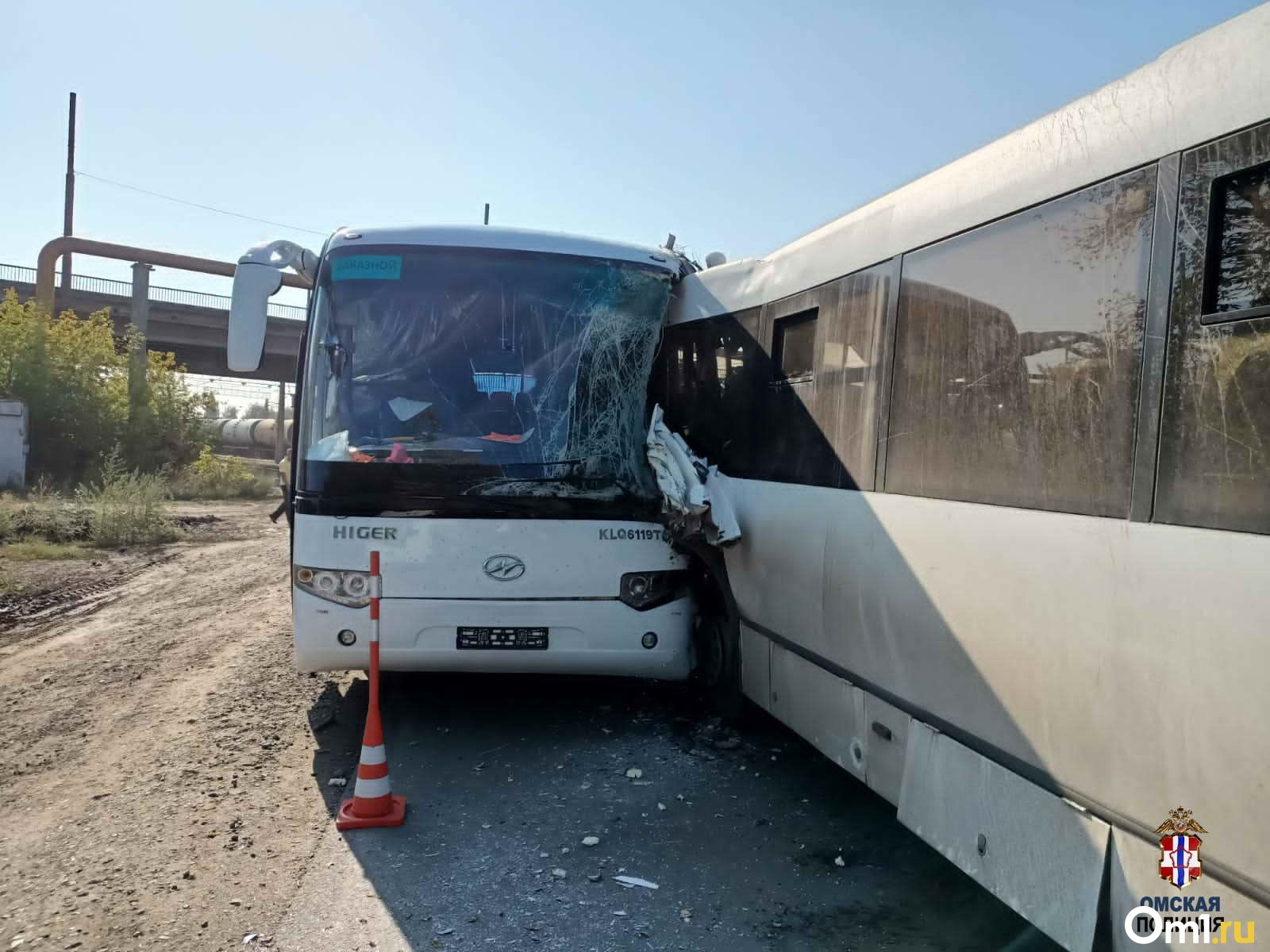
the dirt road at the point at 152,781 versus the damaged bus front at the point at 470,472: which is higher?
the damaged bus front at the point at 470,472

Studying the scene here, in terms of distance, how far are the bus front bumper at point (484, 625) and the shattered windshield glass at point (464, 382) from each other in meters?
0.65

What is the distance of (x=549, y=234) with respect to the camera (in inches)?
242

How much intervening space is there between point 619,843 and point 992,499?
7.87ft

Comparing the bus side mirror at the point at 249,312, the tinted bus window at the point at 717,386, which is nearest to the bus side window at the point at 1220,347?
the tinted bus window at the point at 717,386

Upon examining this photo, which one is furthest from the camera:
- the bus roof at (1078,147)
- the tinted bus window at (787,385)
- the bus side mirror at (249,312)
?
the bus side mirror at (249,312)

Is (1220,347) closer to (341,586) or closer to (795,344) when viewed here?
(795,344)

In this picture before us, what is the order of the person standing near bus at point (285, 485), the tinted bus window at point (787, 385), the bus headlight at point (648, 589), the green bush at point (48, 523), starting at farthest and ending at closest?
1. the green bush at point (48, 523)
2. the person standing near bus at point (285, 485)
3. the bus headlight at point (648, 589)
4. the tinted bus window at point (787, 385)

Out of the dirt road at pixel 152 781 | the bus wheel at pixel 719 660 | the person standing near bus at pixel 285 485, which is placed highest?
the person standing near bus at pixel 285 485

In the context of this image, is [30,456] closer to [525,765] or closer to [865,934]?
[525,765]

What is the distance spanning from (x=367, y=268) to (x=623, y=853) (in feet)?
12.0

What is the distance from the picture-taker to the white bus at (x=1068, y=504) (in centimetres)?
238

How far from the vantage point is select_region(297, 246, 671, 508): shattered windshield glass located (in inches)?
218

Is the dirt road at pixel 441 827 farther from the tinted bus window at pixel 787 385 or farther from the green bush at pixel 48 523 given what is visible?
the green bush at pixel 48 523

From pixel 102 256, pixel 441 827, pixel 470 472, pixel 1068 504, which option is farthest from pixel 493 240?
pixel 102 256
